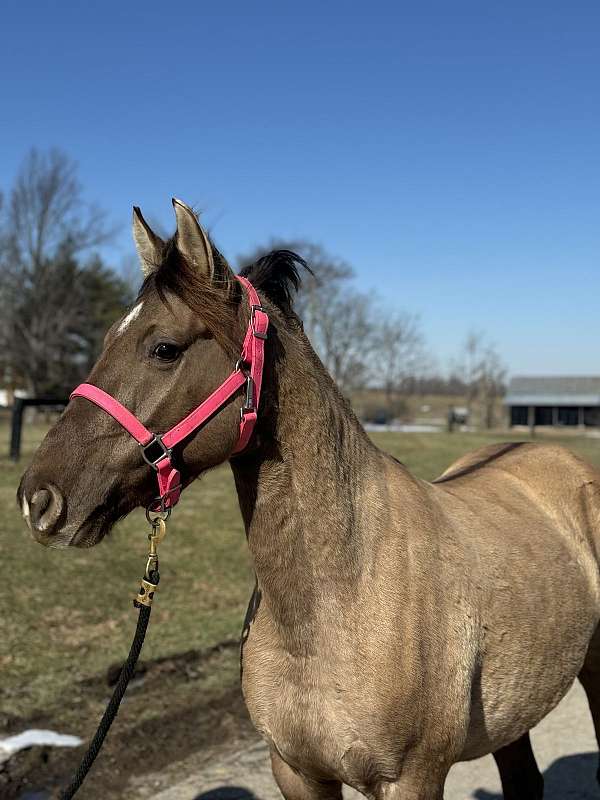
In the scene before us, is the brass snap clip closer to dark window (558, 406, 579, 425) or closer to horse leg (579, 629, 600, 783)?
horse leg (579, 629, 600, 783)

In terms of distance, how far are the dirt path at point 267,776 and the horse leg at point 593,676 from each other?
89 cm

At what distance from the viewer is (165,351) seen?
2246 millimetres

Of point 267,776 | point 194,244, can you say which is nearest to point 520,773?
point 267,776

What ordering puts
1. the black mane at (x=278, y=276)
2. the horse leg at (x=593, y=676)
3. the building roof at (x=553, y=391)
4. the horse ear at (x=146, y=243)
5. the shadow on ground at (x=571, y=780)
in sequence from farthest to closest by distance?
the building roof at (x=553, y=391) → the shadow on ground at (x=571, y=780) → the horse leg at (x=593, y=676) → the black mane at (x=278, y=276) → the horse ear at (x=146, y=243)

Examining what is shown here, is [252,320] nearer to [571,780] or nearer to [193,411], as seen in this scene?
[193,411]

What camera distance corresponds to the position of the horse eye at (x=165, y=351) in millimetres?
2242

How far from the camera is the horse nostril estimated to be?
210cm

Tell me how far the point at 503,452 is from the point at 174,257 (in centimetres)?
256

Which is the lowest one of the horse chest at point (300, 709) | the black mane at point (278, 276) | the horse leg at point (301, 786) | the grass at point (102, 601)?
the grass at point (102, 601)

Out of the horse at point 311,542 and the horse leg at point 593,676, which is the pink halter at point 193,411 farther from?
the horse leg at point 593,676

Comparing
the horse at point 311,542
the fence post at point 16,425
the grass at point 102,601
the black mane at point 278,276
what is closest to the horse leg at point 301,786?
the horse at point 311,542

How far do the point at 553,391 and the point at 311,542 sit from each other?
54.3 meters

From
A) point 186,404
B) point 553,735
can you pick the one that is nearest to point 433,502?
point 186,404

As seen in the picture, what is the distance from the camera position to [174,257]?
2250 millimetres
